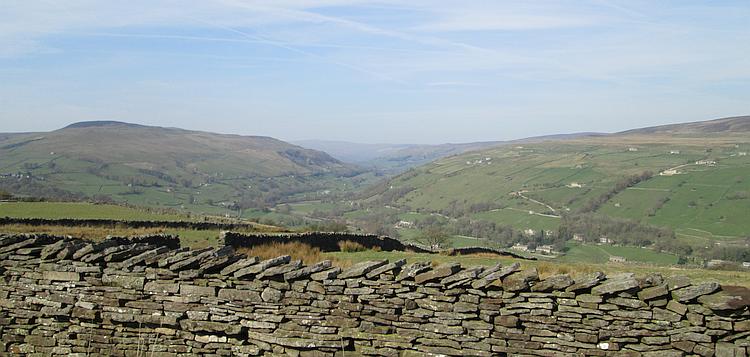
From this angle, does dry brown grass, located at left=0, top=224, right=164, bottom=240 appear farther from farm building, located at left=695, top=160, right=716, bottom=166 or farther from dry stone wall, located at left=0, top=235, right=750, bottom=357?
farm building, located at left=695, top=160, right=716, bottom=166

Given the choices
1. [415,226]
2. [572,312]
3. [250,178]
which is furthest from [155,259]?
[250,178]

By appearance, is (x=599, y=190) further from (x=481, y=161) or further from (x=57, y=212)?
(x=57, y=212)

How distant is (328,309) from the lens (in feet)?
27.3

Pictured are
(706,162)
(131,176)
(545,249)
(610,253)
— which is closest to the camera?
(610,253)

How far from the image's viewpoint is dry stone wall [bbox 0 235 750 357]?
286 inches

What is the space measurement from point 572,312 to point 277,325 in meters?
4.25

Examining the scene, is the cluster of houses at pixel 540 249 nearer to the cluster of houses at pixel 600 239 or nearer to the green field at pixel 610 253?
the green field at pixel 610 253

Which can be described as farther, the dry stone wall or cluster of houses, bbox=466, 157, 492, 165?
cluster of houses, bbox=466, 157, 492, 165

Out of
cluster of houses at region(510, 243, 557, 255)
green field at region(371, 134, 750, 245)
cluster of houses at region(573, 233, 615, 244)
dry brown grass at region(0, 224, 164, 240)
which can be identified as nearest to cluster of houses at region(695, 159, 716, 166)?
green field at region(371, 134, 750, 245)

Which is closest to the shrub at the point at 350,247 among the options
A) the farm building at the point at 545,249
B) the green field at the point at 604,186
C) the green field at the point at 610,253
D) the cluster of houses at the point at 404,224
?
the green field at the point at 610,253

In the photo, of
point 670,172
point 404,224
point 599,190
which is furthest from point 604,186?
point 404,224

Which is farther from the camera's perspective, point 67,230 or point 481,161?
point 481,161

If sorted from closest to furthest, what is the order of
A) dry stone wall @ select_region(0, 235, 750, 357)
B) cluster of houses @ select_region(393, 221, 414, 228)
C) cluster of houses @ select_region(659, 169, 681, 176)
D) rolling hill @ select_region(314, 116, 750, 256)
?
dry stone wall @ select_region(0, 235, 750, 357) < rolling hill @ select_region(314, 116, 750, 256) < cluster of houses @ select_region(393, 221, 414, 228) < cluster of houses @ select_region(659, 169, 681, 176)

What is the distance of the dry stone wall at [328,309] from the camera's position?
23.8ft
